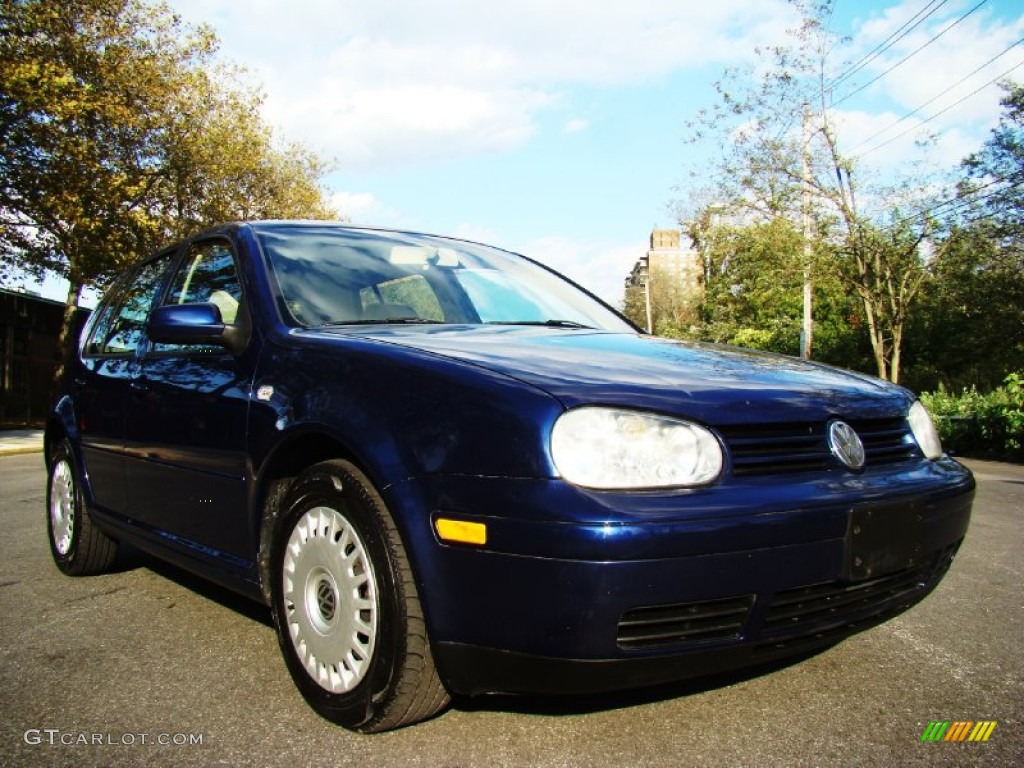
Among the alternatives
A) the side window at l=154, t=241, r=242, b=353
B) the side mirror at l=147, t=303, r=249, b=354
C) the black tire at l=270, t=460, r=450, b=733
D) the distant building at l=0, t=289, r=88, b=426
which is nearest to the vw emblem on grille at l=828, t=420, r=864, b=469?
the black tire at l=270, t=460, r=450, b=733

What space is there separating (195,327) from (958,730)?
2581 millimetres

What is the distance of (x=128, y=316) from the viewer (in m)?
4.11

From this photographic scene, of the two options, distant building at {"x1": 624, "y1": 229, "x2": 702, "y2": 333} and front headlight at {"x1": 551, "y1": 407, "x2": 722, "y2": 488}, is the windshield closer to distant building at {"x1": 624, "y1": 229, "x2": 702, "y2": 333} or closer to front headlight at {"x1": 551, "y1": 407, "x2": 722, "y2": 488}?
front headlight at {"x1": 551, "y1": 407, "x2": 722, "y2": 488}

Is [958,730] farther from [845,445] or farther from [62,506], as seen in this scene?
[62,506]

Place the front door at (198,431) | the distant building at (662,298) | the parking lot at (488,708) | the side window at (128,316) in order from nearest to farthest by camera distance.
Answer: the parking lot at (488,708)
the front door at (198,431)
the side window at (128,316)
the distant building at (662,298)

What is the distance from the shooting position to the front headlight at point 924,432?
271 cm

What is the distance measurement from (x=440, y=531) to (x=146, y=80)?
737 inches

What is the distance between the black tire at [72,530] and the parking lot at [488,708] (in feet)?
1.72

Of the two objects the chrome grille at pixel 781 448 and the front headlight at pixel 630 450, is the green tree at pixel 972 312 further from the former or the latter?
the front headlight at pixel 630 450

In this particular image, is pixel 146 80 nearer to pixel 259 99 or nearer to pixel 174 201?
pixel 174 201

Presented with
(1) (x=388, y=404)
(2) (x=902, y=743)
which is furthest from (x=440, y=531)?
(2) (x=902, y=743)

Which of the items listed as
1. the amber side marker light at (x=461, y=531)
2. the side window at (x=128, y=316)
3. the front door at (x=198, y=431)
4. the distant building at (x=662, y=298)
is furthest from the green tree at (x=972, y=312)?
the distant building at (x=662, y=298)

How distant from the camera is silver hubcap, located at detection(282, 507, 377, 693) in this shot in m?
2.29

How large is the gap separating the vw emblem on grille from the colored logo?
743mm
